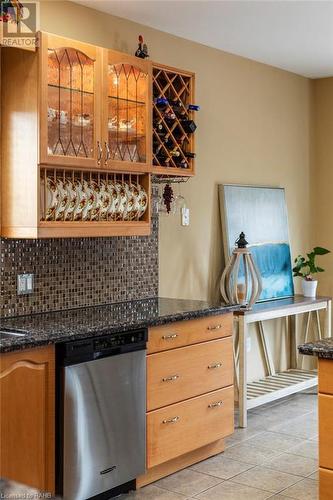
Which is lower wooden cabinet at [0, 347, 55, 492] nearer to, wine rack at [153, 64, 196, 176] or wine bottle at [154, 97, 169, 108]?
wine rack at [153, 64, 196, 176]

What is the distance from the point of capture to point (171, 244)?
4754mm

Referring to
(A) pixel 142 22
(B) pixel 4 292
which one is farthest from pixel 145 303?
(A) pixel 142 22

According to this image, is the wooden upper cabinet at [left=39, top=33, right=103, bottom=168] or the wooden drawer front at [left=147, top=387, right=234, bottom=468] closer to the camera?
the wooden upper cabinet at [left=39, top=33, right=103, bottom=168]

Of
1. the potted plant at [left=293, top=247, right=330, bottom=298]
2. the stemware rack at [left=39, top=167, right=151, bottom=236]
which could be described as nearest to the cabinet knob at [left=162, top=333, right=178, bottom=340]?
the stemware rack at [left=39, top=167, right=151, bottom=236]

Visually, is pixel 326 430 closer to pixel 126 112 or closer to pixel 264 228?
pixel 126 112

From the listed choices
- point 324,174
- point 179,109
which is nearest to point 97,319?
point 179,109

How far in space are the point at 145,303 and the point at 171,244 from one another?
664mm

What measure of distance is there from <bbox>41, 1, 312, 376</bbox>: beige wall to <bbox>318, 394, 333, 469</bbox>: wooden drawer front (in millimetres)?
1975

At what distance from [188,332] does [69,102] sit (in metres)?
1.43

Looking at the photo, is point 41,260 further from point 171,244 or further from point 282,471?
point 282,471

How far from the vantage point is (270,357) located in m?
5.74

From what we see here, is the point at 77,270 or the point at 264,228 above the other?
the point at 264,228

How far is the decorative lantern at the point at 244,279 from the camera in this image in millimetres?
4863

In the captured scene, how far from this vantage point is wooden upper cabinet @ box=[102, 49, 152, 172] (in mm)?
3727
